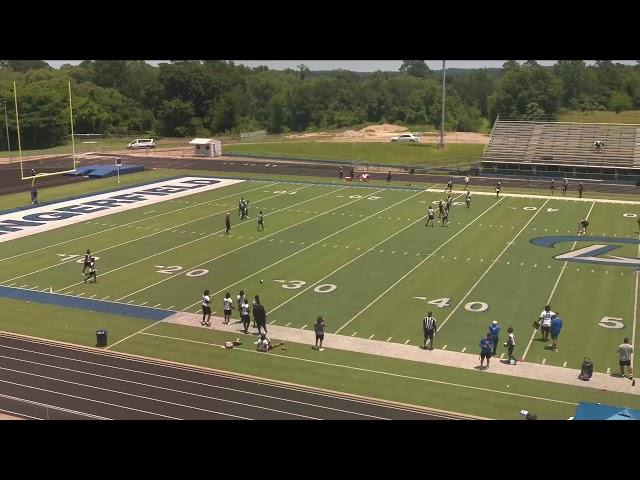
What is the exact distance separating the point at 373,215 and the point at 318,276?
490 inches

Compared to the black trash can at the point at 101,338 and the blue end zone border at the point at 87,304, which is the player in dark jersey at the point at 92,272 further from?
the black trash can at the point at 101,338

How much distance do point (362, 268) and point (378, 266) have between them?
26.5 inches

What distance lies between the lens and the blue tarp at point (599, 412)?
1312 cm

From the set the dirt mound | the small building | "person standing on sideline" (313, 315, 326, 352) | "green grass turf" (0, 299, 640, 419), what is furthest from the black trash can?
the dirt mound

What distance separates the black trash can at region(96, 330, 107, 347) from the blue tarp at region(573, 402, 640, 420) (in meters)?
11.4

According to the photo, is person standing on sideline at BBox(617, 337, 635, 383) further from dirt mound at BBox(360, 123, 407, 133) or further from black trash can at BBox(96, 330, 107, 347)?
dirt mound at BBox(360, 123, 407, 133)

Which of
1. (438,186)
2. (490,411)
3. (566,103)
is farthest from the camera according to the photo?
(566,103)

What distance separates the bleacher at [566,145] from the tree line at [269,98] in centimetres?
768

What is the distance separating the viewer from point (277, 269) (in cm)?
2625

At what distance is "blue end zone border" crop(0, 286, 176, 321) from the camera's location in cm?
2131

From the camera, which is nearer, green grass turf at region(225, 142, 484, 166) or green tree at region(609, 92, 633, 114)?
green grass turf at region(225, 142, 484, 166)

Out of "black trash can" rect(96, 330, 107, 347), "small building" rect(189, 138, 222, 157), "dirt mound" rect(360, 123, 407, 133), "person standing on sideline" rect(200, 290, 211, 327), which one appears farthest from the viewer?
"dirt mound" rect(360, 123, 407, 133)
